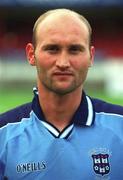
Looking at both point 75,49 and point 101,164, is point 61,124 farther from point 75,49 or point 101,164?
point 75,49

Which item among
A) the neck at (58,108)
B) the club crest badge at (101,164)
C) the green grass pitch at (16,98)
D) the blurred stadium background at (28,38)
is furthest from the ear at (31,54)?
the blurred stadium background at (28,38)

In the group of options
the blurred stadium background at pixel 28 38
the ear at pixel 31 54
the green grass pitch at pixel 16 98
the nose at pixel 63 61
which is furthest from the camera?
the blurred stadium background at pixel 28 38

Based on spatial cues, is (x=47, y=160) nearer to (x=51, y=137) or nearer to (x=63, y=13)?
(x=51, y=137)

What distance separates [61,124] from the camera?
324 centimetres

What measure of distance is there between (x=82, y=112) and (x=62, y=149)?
22 centimetres

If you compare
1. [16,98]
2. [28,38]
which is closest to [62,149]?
[16,98]

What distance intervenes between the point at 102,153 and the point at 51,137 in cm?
25

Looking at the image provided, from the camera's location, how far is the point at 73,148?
315 centimetres

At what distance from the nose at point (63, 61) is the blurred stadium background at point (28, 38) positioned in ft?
38.3

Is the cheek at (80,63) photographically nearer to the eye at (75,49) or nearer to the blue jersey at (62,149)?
the eye at (75,49)

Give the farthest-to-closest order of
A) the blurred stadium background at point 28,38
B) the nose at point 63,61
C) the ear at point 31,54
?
the blurred stadium background at point 28,38 < the ear at point 31,54 < the nose at point 63,61

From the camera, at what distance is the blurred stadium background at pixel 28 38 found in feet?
66.6

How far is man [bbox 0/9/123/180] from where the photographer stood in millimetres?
3088

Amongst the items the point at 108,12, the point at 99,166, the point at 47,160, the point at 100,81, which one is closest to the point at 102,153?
the point at 99,166
